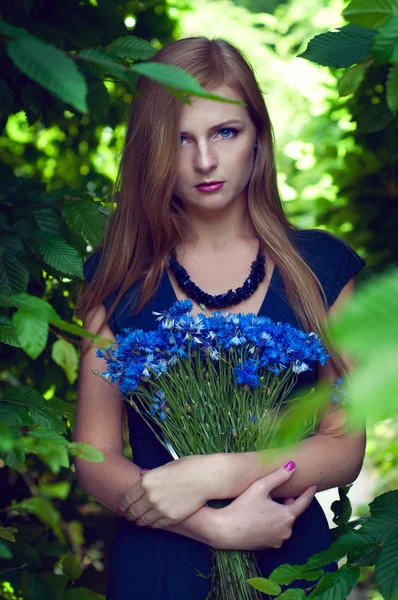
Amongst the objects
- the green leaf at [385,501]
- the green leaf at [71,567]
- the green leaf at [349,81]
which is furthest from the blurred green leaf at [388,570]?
the green leaf at [71,567]

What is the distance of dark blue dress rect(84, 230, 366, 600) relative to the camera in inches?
65.9

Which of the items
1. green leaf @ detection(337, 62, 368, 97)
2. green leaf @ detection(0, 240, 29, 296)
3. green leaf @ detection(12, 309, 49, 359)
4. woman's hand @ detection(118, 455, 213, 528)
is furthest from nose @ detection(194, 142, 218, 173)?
green leaf @ detection(12, 309, 49, 359)

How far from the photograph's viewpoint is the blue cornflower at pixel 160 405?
4.73ft

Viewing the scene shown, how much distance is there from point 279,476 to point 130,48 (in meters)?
0.89

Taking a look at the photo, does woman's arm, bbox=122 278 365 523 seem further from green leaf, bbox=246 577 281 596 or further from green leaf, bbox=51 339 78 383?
green leaf, bbox=51 339 78 383

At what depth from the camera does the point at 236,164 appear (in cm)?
181

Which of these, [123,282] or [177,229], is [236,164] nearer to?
[177,229]

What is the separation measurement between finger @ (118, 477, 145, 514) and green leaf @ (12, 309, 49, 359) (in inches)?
29.9

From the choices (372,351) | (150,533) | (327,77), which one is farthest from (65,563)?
(327,77)

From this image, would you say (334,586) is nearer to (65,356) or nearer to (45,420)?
(45,420)

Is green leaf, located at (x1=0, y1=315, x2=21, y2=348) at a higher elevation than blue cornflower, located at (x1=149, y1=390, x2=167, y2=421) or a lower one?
higher

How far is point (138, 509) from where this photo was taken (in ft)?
5.33

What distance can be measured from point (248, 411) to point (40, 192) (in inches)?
34.0

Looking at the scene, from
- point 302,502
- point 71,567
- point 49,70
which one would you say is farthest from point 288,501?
point 49,70
